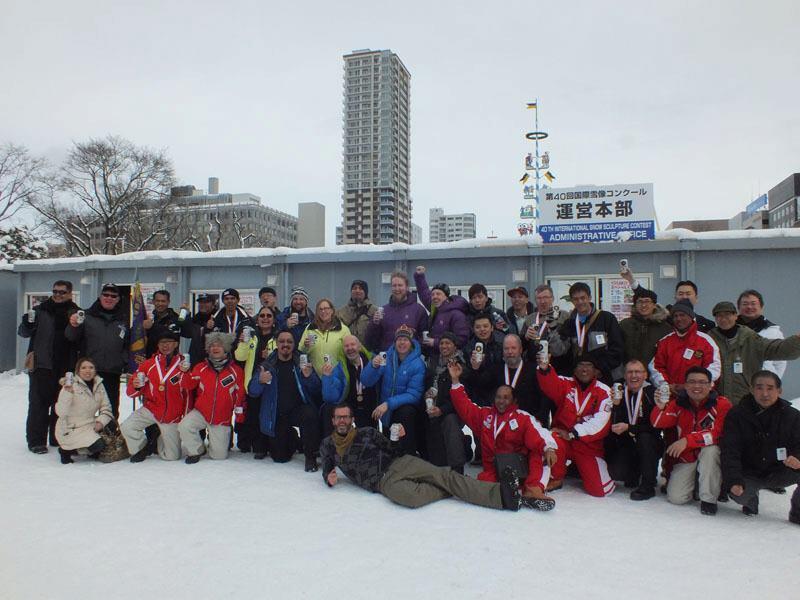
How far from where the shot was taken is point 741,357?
14.7 ft

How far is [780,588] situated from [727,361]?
7.08 feet

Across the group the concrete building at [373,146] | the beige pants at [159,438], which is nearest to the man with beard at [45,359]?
the beige pants at [159,438]

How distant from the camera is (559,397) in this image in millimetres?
4559

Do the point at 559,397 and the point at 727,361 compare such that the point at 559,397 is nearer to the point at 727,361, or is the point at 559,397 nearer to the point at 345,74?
the point at 727,361

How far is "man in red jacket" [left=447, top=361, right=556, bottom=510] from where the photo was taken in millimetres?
4113

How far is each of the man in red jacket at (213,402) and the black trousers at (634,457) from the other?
352 centimetres

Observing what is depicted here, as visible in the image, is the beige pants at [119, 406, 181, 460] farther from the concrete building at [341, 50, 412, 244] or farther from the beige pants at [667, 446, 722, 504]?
the concrete building at [341, 50, 412, 244]

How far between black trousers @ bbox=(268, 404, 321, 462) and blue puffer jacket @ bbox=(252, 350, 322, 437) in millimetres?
80

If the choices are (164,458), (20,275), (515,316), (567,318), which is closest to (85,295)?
(20,275)

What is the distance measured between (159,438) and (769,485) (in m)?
5.33

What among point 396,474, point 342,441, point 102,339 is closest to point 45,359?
point 102,339

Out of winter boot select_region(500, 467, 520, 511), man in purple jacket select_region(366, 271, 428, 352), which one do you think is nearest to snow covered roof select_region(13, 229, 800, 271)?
man in purple jacket select_region(366, 271, 428, 352)

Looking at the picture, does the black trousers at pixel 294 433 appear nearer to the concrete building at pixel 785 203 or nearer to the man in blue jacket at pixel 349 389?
the man in blue jacket at pixel 349 389

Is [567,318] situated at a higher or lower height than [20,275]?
lower
